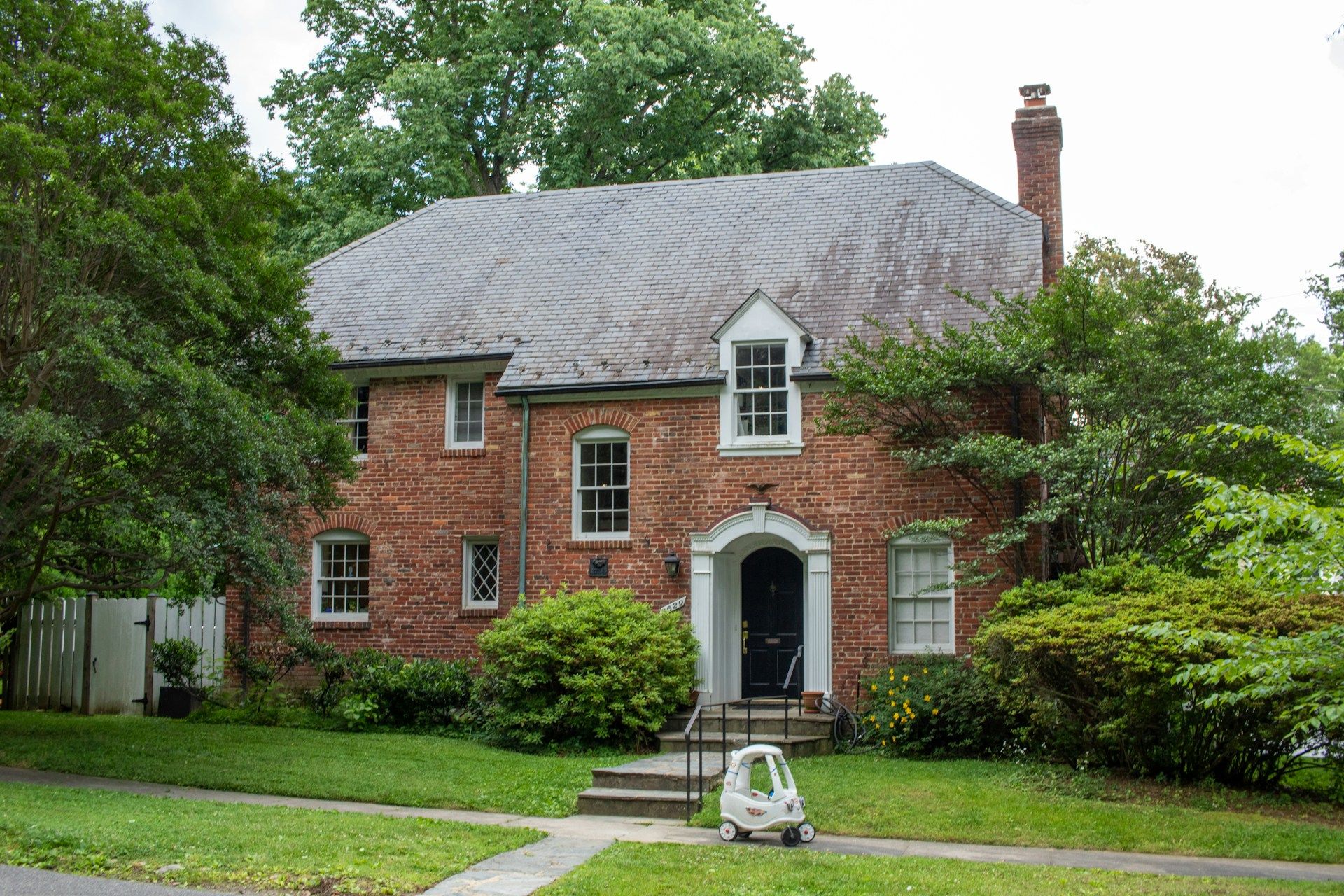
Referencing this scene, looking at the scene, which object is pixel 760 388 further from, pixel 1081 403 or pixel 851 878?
pixel 851 878

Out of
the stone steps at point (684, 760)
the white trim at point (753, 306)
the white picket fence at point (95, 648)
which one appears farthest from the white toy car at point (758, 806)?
the white picket fence at point (95, 648)

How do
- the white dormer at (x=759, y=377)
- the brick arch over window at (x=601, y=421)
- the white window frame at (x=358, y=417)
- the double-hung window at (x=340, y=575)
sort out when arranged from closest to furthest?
the white dormer at (x=759, y=377), the brick arch over window at (x=601, y=421), the double-hung window at (x=340, y=575), the white window frame at (x=358, y=417)

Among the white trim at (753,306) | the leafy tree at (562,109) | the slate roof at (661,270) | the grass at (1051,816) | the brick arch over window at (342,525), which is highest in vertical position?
the leafy tree at (562,109)

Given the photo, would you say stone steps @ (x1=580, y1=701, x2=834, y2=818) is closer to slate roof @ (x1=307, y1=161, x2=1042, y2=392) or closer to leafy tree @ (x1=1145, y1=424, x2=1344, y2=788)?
slate roof @ (x1=307, y1=161, x2=1042, y2=392)

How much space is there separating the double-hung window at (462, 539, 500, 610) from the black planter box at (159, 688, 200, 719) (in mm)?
4446

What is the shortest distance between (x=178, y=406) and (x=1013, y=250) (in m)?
12.5

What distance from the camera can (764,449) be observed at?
18.5 metres

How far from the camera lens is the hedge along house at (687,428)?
18.1 meters

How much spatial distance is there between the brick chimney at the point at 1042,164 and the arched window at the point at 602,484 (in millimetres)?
7785

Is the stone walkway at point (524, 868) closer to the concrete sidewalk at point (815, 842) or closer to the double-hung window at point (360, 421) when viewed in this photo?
the concrete sidewalk at point (815, 842)

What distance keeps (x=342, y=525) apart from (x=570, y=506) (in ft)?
13.2

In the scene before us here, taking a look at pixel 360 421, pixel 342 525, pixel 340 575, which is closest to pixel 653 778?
pixel 342 525

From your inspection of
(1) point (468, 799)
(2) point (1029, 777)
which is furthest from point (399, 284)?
(2) point (1029, 777)

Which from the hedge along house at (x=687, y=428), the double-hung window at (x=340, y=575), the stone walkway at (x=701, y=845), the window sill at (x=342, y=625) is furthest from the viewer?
the double-hung window at (x=340, y=575)
